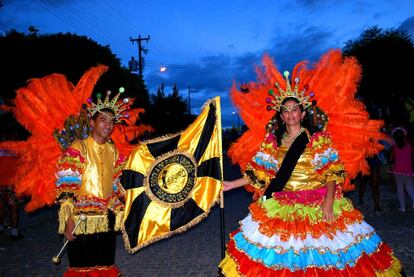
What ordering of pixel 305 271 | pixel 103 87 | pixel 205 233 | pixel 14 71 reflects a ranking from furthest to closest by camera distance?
pixel 103 87, pixel 14 71, pixel 205 233, pixel 305 271

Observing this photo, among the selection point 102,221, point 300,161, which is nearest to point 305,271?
point 300,161

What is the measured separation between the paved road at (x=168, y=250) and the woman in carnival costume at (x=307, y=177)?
2.02 m

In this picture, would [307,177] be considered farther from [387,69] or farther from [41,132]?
[387,69]

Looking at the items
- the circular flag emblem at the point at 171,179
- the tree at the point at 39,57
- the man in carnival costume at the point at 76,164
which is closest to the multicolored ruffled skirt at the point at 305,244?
the circular flag emblem at the point at 171,179

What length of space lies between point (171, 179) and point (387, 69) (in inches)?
877

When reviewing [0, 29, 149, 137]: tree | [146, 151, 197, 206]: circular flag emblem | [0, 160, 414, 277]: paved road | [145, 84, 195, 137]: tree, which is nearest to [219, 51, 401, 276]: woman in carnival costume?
[146, 151, 197, 206]: circular flag emblem

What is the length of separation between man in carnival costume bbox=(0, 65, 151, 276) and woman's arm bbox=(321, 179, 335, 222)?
2.25m

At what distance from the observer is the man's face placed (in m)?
4.29

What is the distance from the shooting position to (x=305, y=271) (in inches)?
138

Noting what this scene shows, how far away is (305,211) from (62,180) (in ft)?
8.26

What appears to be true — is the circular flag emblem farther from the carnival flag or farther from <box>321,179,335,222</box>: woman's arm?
<box>321,179,335,222</box>: woman's arm

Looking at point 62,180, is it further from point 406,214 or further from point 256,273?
point 406,214

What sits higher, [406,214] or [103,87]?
[103,87]

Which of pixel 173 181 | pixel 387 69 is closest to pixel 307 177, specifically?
pixel 173 181
